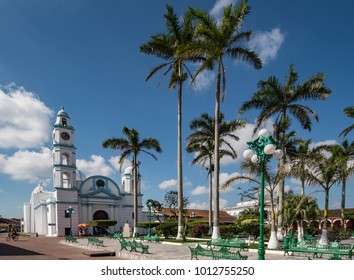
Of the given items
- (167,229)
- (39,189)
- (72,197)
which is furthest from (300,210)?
(39,189)

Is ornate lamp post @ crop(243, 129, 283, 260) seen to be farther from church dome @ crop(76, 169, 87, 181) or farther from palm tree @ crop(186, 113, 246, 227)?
church dome @ crop(76, 169, 87, 181)

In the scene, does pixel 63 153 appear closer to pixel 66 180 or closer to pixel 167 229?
pixel 66 180

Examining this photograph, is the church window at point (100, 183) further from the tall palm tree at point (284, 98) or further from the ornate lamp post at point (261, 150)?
the ornate lamp post at point (261, 150)

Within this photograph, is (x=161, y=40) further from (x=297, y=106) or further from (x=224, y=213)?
(x=224, y=213)

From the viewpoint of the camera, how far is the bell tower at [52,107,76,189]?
4519 cm

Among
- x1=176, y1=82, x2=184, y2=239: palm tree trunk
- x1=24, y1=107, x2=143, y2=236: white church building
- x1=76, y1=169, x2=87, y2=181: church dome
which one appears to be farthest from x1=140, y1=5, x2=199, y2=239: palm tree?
x1=76, y1=169, x2=87, y2=181: church dome

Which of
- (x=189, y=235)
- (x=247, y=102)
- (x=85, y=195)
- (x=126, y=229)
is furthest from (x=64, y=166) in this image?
(x=247, y=102)

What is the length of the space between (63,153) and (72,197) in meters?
5.63

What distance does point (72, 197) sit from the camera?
45.7 metres

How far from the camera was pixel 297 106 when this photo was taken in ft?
75.8

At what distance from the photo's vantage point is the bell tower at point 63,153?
148 ft

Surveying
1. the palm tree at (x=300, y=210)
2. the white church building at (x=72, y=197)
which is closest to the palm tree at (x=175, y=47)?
the palm tree at (x=300, y=210)

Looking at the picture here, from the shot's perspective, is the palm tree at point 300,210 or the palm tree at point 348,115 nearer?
the palm tree at point 300,210

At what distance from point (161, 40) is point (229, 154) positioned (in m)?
12.6
